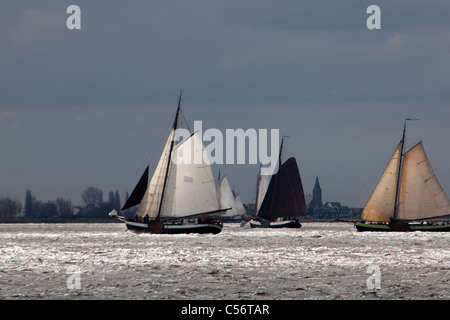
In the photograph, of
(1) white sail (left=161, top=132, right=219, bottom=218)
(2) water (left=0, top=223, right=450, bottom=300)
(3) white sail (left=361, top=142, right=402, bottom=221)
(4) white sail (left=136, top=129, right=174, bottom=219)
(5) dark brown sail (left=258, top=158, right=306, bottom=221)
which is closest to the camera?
(2) water (left=0, top=223, right=450, bottom=300)

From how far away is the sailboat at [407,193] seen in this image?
12425 cm

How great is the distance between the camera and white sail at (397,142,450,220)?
124 meters

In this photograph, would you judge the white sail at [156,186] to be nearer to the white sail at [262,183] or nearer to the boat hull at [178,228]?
the boat hull at [178,228]

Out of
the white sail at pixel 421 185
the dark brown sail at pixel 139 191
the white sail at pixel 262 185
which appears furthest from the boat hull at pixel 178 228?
the white sail at pixel 262 185

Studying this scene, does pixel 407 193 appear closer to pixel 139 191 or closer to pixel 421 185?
pixel 421 185

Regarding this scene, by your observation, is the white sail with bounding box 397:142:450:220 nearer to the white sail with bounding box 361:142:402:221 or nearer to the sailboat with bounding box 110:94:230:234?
the white sail with bounding box 361:142:402:221

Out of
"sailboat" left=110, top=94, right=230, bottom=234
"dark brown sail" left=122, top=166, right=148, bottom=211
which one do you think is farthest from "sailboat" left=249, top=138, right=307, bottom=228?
"dark brown sail" left=122, top=166, right=148, bottom=211

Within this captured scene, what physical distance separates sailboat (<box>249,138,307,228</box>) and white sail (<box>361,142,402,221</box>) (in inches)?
890

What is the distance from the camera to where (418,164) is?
12412 centimetres

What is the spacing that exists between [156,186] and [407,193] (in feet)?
147

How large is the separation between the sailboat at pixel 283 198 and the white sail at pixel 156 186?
151 feet

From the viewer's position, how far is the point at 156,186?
340ft

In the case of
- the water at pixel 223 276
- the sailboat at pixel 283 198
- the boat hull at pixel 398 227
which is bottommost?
the water at pixel 223 276
